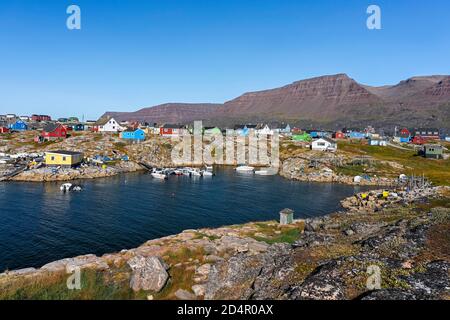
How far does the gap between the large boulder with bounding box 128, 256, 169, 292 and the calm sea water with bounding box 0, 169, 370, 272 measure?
47.0ft

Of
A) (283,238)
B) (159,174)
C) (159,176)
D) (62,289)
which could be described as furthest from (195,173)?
(62,289)

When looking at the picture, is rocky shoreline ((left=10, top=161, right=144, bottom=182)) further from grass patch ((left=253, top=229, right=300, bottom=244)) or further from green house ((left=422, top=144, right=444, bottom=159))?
green house ((left=422, top=144, right=444, bottom=159))

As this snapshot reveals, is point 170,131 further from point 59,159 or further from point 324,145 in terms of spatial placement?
point 324,145

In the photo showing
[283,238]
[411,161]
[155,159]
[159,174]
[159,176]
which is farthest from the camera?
[155,159]

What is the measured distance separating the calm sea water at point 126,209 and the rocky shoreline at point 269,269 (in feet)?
31.3

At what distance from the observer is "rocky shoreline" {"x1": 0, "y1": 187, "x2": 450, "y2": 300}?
2070 cm

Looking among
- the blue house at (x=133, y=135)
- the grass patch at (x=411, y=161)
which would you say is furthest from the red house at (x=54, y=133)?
the grass patch at (x=411, y=161)

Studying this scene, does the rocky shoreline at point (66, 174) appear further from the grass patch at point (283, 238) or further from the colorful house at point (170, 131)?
the grass patch at point (283, 238)

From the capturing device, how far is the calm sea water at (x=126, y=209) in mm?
41625

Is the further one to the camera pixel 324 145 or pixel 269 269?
pixel 324 145

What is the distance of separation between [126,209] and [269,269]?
39632mm

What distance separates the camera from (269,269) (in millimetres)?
26828

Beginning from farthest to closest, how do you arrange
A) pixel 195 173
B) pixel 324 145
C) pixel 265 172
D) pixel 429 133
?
pixel 429 133, pixel 324 145, pixel 265 172, pixel 195 173

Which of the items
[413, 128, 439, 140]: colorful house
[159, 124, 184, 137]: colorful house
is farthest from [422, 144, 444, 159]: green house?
[159, 124, 184, 137]: colorful house
